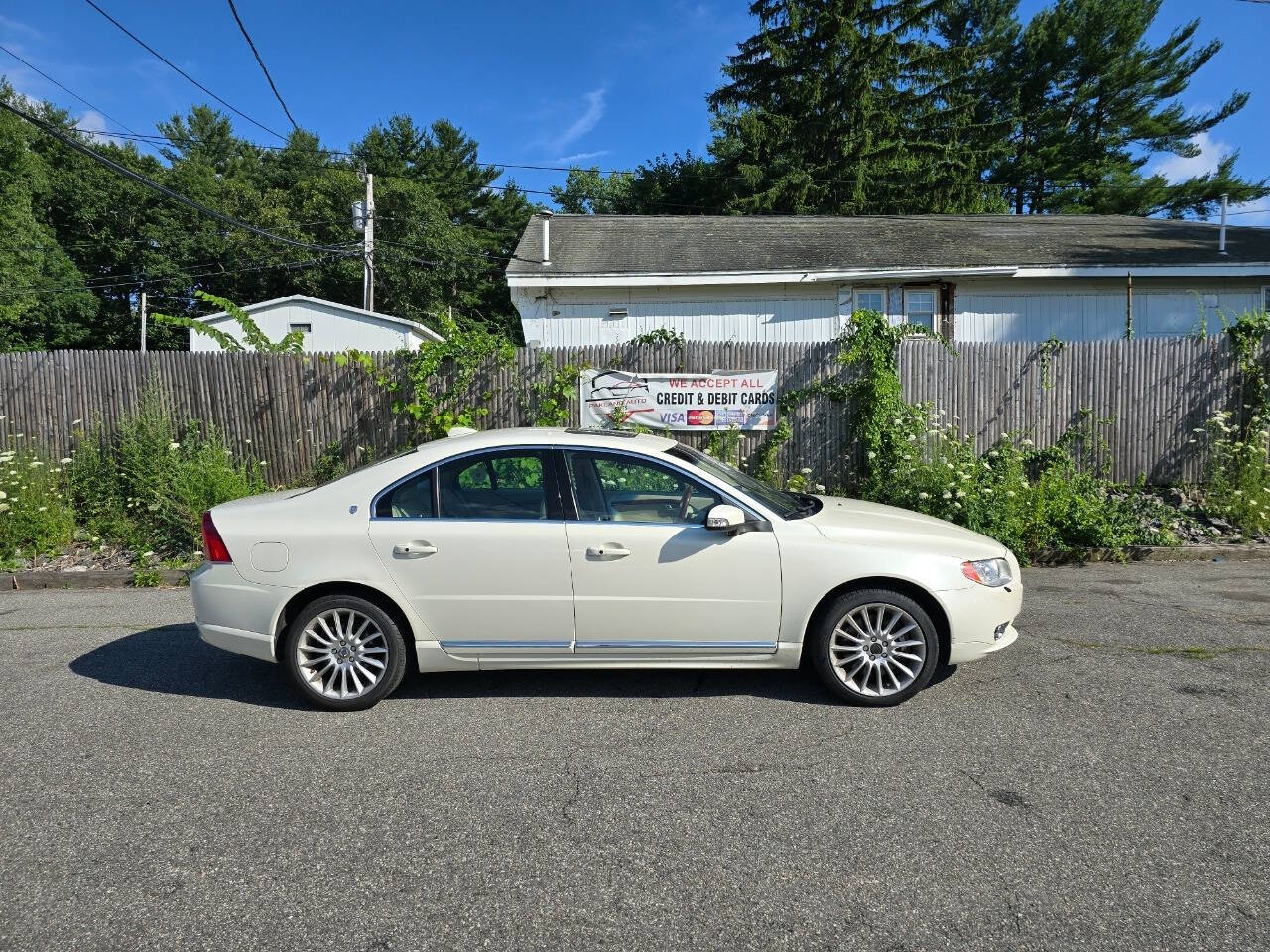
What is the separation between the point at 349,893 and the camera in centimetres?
291

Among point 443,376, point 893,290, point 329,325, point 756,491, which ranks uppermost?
point 329,325

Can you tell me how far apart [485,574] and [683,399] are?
20.3 ft

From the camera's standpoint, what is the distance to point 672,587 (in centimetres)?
458

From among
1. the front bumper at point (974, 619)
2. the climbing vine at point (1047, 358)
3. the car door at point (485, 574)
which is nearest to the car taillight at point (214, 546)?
the car door at point (485, 574)

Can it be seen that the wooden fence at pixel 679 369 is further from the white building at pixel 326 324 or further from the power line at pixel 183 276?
the power line at pixel 183 276

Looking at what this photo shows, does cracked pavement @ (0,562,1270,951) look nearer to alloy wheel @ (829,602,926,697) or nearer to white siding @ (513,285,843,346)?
alloy wheel @ (829,602,926,697)

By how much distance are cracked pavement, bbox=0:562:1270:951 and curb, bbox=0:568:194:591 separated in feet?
10.5

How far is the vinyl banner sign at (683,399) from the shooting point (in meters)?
10.4

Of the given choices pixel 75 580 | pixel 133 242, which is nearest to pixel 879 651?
pixel 75 580

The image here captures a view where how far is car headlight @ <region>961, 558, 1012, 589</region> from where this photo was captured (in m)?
4.64

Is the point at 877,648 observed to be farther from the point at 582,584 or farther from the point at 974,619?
the point at 582,584

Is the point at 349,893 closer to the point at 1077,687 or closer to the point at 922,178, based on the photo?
the point at 1077,687

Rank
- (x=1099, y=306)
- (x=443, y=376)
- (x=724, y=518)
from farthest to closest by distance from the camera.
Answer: (x=1099, y=306) < (x=443, y=376) < (x=724, y=518)

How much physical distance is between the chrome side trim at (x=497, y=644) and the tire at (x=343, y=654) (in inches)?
11.1
